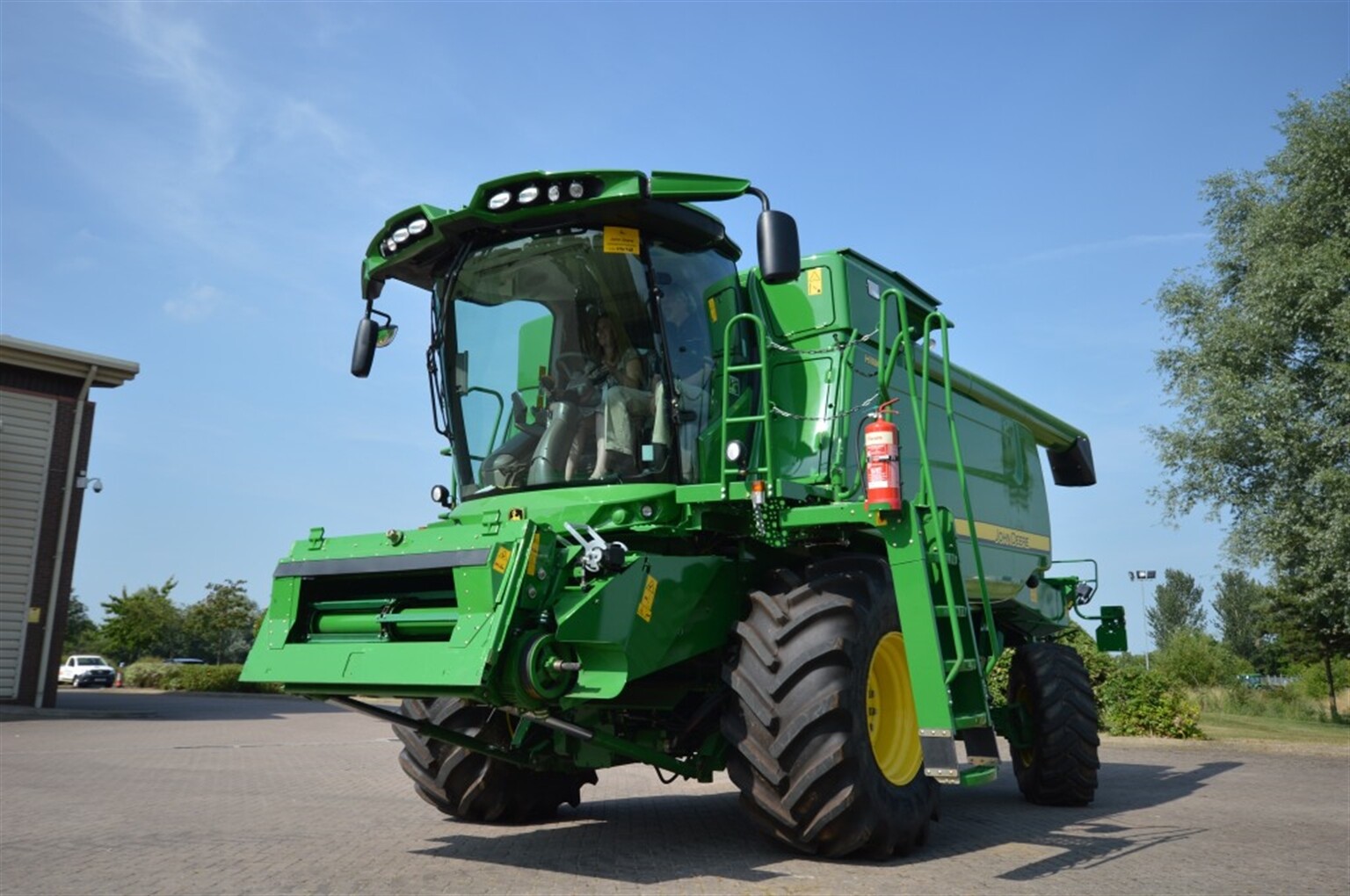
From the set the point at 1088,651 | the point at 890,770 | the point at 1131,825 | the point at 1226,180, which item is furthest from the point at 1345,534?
the point at 890,770

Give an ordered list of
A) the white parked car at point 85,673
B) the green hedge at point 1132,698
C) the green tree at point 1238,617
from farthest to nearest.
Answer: the green tree at point 1238,617, the white parked car at point 85,673, the green hedge at point 1132,698

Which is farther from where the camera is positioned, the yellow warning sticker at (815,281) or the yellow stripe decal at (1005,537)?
the yellow stripe decal at (1005,537)

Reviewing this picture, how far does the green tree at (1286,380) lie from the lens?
2100cm

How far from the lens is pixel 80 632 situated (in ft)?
284

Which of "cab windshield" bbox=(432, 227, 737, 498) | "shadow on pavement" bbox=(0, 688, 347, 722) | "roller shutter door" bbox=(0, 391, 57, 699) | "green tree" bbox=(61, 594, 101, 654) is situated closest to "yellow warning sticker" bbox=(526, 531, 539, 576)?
"cab windshield" bbox=(432, 227, 737, 498)

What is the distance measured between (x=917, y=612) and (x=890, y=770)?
3.41 feet

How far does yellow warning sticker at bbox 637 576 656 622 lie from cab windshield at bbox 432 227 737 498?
87cm

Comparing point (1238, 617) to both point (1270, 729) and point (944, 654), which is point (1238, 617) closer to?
point (1270, 729)

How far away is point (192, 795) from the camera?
10.3 metres

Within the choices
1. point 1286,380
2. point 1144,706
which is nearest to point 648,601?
point 1144,706

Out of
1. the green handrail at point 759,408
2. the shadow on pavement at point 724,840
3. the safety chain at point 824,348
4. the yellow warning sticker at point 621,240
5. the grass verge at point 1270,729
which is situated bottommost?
the shadow on pavement at point 724,840

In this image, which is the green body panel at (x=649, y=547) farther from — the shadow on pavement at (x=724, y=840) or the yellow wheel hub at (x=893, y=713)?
the shadow on pavement at (x=724, y=840)

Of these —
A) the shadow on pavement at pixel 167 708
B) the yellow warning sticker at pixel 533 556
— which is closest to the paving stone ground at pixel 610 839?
the yellow warning sticker at pixel 533 556

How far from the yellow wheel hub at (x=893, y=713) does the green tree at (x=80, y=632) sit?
72.1 m
